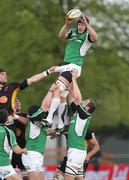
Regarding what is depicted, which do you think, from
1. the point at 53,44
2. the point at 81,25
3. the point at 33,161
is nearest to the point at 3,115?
the point at 33,161

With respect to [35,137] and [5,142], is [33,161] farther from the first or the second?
[5,142]

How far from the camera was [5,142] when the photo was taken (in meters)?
15.4

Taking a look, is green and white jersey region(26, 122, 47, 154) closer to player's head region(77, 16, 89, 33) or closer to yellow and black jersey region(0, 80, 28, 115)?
yellow and black jersey region(0, 80, 28, 115)

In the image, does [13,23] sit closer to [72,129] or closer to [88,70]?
[88,70]

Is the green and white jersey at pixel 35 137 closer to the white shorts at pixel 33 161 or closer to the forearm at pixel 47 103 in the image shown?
the white shorts at pixel 33 161

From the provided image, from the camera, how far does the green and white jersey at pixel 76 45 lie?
52.5 ft

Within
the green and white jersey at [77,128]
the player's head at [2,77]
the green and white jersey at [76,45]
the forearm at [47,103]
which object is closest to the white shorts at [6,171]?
the forearm at [47,103]

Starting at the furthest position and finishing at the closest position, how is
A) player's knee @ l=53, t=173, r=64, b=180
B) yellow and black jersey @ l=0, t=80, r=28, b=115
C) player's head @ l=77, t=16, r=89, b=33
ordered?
player's knee @ l=53, t=173, r=64, b=180
yellow and black jersey @ l=0, t=80, r=28, b=115
player's head @ l=77, t=16, r=89, b=33

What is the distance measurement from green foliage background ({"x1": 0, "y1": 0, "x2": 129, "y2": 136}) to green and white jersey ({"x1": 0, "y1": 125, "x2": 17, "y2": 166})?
16.9 metres

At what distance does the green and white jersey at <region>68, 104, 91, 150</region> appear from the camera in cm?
1627

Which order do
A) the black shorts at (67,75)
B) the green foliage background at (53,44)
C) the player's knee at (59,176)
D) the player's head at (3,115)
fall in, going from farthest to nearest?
1. the green foliage background at (53,44)
2. the player's knee at (59,176)
3. the black shorts at (67,75)
4. the player's head at (3,115)

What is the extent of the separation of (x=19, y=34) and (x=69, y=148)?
1679 centimetres

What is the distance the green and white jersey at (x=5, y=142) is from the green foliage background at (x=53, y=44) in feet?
55.3

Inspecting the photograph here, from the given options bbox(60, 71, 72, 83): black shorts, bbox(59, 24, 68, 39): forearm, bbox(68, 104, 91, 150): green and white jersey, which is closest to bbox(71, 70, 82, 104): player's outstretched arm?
bbox(60, 71, 72, 83): black shorts
